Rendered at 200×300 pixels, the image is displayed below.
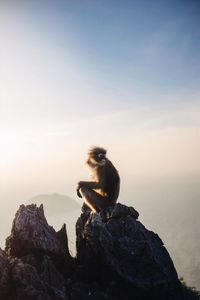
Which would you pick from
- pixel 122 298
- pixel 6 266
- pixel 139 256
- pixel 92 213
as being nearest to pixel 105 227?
pixel 92 213

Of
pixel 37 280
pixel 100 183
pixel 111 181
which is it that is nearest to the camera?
pixel 37 280

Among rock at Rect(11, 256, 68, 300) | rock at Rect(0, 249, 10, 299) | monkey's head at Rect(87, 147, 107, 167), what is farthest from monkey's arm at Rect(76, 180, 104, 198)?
rock at Rect(0, 249, 10, 299)

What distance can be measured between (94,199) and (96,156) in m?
2.27

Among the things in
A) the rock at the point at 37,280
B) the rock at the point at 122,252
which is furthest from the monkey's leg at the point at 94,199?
the rock at the point at 37,280

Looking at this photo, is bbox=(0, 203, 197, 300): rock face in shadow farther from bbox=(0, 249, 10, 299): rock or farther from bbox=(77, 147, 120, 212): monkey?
bbox=(77, 147, 120, 212): monkey

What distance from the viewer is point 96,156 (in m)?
17.9

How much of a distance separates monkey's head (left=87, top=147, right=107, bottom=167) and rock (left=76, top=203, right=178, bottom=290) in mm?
2870

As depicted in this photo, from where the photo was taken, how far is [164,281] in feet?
57.5

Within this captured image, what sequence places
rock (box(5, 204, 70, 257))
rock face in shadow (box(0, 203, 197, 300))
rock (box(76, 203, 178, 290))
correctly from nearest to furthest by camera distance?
rock face in shadow (box(0, 203, 197, 300)) < rock (box(5, 204, 70, 257)) < rock (box(76, 203, 178, 290))

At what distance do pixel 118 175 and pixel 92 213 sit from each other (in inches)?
105

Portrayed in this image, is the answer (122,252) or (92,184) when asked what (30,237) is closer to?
(92,184)

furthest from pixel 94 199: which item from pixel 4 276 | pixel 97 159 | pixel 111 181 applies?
pixel 4 276

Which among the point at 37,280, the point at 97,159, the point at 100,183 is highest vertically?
the point at 97,159

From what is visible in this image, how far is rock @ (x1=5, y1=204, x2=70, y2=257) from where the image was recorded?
670 inches
